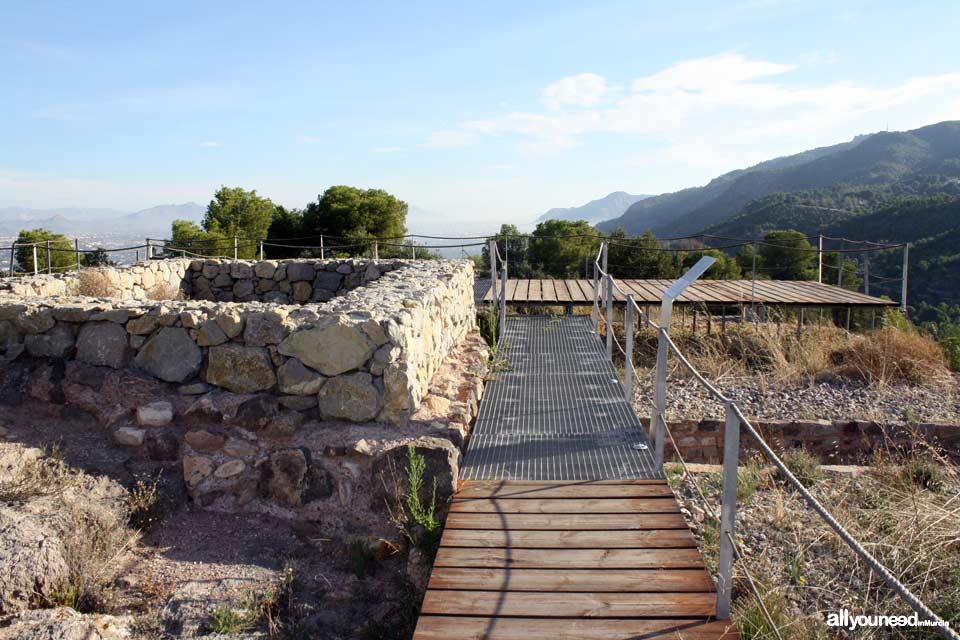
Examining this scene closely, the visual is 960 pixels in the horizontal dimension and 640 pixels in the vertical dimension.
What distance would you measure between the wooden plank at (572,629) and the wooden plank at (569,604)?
40mm

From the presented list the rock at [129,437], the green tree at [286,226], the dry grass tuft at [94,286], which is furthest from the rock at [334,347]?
the green tree at [286,226]

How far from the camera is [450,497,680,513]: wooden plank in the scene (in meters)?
3.92

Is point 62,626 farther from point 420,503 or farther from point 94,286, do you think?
point 94,286

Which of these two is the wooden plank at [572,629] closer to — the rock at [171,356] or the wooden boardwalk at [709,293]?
the rock at [171,356]

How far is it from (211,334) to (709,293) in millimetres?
8952

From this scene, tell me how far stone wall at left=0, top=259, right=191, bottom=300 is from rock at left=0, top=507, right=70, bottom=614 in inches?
121

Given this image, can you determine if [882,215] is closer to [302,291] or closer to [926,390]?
[926,390]

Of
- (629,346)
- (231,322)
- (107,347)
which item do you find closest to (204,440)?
(231,322)

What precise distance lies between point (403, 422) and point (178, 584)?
173cm

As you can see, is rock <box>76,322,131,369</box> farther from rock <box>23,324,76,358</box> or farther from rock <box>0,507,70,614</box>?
rock <box>0,507,70,614</box>

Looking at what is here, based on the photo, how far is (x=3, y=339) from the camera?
5180mm

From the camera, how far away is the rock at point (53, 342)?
5.10 metres

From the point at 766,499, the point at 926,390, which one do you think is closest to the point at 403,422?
the point at 766,499

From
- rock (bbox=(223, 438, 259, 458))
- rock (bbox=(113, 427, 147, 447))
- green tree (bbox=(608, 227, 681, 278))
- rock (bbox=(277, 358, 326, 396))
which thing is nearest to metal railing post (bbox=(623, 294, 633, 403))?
rock (bbox=(277, 358, 326, 396))
